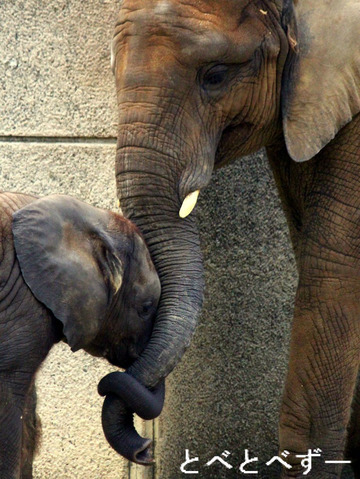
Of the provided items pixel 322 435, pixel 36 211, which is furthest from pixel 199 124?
pixel 322 435

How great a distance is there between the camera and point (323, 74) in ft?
15.3

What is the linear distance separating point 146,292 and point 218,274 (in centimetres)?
142

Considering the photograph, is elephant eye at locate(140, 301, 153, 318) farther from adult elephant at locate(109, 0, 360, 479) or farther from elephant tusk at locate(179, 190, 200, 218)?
elephant tusk at locate(179, 190, 200, 218)

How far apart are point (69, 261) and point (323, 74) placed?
49.4 inches

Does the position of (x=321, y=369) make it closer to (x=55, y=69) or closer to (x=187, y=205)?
(x=187, y=205)

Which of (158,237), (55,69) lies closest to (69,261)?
(158,237)

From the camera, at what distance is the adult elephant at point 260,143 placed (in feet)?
14.7

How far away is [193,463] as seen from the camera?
19.6 feet

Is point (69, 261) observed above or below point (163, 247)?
above

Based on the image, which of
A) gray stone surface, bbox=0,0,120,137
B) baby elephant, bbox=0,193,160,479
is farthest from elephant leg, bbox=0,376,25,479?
gray stone surface, bbox=0,0,120,137

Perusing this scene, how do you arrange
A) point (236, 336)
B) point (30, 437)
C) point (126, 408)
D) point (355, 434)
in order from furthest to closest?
point (236, 336)
point (355, 434)
point (30, 437)
point (126, 408)

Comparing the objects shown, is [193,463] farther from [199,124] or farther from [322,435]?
[199,124]

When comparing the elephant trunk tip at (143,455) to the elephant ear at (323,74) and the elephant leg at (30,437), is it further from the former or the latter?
the elephant ear at (323,74)

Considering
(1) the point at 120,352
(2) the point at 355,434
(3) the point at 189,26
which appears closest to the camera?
(3) the point at 189,26
